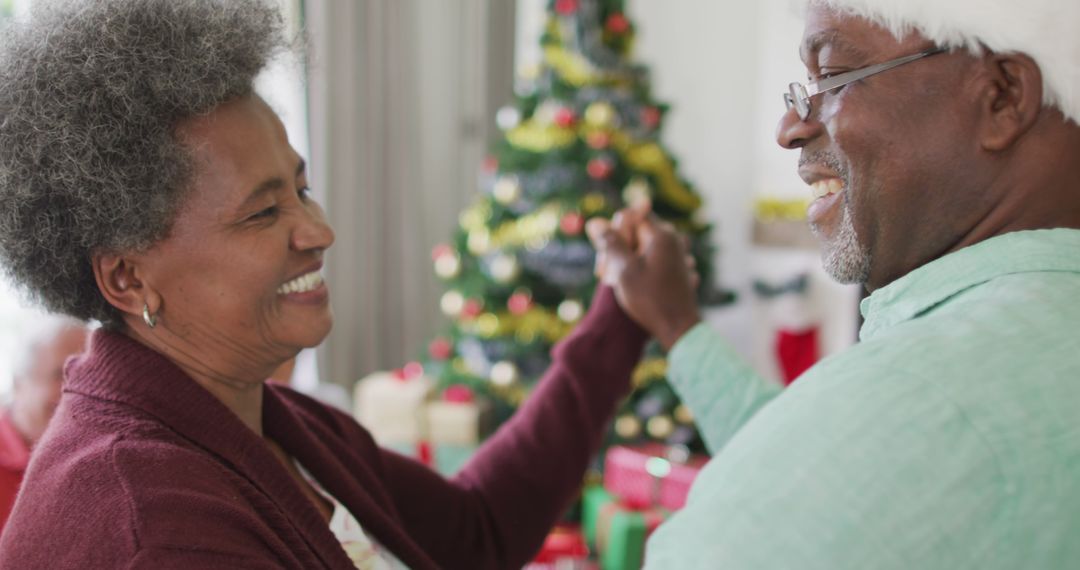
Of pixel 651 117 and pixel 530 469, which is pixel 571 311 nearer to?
pixel 651 117

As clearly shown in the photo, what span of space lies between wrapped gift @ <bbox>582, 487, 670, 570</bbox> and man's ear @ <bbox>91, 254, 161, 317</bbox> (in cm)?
168

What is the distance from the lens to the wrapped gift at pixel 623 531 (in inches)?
94.9

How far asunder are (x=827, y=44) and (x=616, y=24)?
2.62 meters

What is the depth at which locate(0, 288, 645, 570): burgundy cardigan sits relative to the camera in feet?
2.75

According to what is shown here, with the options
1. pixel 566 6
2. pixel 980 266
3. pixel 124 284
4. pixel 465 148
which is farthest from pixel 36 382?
pixel 465 148

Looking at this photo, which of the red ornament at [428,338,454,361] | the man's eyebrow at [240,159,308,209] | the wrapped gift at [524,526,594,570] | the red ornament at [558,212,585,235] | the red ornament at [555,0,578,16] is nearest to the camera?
the man's eyebrow at [240,159,308,209]

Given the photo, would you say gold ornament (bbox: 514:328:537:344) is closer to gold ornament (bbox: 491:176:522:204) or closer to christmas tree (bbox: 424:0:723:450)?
christmas tree (bbox: 424:0:723:450)

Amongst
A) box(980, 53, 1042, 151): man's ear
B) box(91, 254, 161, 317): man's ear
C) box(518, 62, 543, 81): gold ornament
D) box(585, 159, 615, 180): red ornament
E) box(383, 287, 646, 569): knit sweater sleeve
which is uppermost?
box(980, 53, 1042, 151): man's ear

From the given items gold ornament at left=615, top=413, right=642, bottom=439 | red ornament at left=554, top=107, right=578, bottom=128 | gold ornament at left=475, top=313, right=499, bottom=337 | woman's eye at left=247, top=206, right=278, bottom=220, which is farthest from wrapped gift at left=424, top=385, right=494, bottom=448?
woman's eye at left=247, top=206, right=278, bottom=220

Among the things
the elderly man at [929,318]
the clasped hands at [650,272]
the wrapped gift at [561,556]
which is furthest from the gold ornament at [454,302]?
the elderly man at [929,318]

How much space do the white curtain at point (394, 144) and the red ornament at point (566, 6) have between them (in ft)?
4.18

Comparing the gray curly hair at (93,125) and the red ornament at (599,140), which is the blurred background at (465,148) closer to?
the red ornament at (599,140)

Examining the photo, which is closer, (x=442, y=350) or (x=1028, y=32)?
(x=1028, y=32)

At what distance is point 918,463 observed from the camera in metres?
0.59
